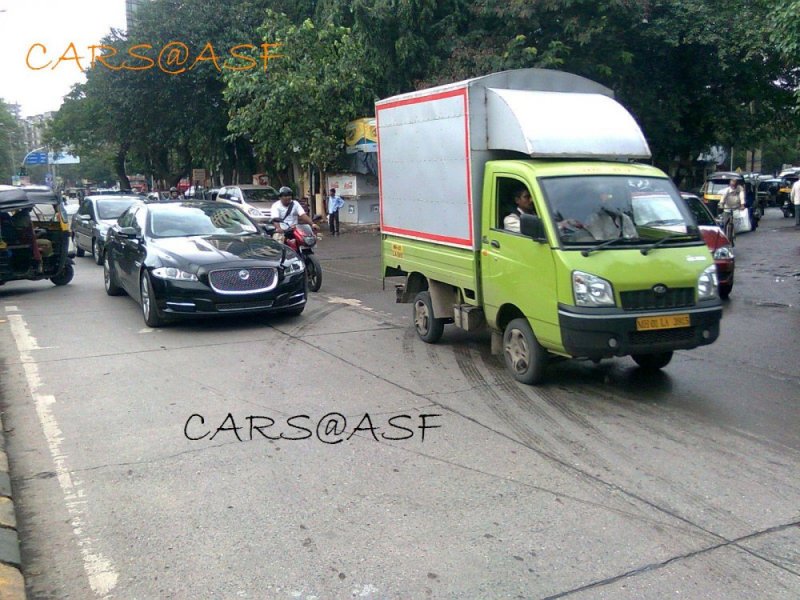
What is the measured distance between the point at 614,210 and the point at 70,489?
493 cm

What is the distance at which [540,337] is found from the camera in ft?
24.0

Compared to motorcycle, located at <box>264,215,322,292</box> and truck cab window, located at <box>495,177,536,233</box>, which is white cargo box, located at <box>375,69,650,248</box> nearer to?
truck cab window, located at <box>495,177,536,233</box>

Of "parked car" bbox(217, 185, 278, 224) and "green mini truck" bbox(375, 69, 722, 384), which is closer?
"green mini truck" bbox(375, 69, 722, 384)

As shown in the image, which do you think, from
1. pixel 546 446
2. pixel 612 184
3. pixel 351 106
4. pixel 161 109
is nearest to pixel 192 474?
pixel 546 446

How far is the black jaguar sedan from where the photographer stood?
1010 centimetres

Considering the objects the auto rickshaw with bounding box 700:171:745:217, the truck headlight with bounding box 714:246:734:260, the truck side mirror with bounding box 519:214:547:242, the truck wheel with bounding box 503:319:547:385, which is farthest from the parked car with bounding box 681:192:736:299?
the auto rickshaw with bounding box 700:171:745:217

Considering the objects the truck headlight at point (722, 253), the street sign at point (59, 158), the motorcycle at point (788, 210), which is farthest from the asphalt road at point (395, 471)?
the street sign at point (59, 158)

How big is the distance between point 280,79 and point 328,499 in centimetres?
2403

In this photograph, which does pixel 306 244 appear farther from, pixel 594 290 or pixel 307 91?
pixel 307 91

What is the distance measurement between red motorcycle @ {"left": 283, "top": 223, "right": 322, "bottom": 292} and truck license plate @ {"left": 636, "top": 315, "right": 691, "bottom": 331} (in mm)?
7593

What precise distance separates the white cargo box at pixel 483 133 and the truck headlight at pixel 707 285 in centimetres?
144

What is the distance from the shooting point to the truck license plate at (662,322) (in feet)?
22.4

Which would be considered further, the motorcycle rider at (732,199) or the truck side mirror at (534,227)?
the motorcycle rider at (732,199)

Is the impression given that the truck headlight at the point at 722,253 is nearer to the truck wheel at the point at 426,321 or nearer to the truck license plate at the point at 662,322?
the truck wheel at the point at 426,321
